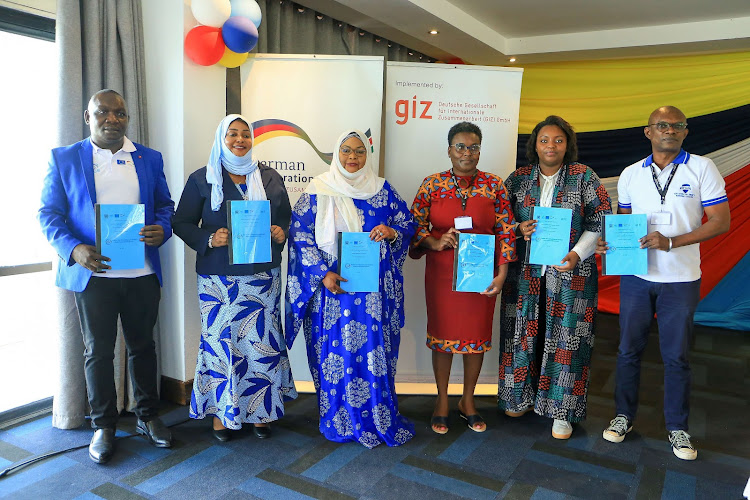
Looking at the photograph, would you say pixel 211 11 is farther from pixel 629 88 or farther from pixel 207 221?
pixel 629 88

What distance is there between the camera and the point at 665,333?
2650mm

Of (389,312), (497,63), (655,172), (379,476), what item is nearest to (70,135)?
(389,312)

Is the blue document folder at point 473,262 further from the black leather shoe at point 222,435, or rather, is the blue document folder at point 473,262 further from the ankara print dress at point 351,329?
the black leather shoe at point 222,435

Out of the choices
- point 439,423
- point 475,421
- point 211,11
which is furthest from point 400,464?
point 211,11

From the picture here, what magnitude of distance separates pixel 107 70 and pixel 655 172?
2.87m

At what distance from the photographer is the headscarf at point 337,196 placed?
8.48ft

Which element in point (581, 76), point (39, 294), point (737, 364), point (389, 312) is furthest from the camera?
point (581, 76)

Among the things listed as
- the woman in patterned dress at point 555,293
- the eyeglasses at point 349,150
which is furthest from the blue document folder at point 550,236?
the eyeglasses at point 349,150

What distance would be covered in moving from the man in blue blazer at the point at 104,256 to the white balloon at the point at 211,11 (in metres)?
0.77

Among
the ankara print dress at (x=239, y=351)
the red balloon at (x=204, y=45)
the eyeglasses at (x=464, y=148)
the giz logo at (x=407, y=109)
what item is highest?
the red balloon at (x=204, y=45)

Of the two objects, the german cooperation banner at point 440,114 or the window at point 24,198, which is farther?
the german cooperation banner at point 440,114

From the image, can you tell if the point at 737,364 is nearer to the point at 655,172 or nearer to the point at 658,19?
the point at 655,172

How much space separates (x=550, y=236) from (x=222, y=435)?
1.92 metres

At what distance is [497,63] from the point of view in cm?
632
